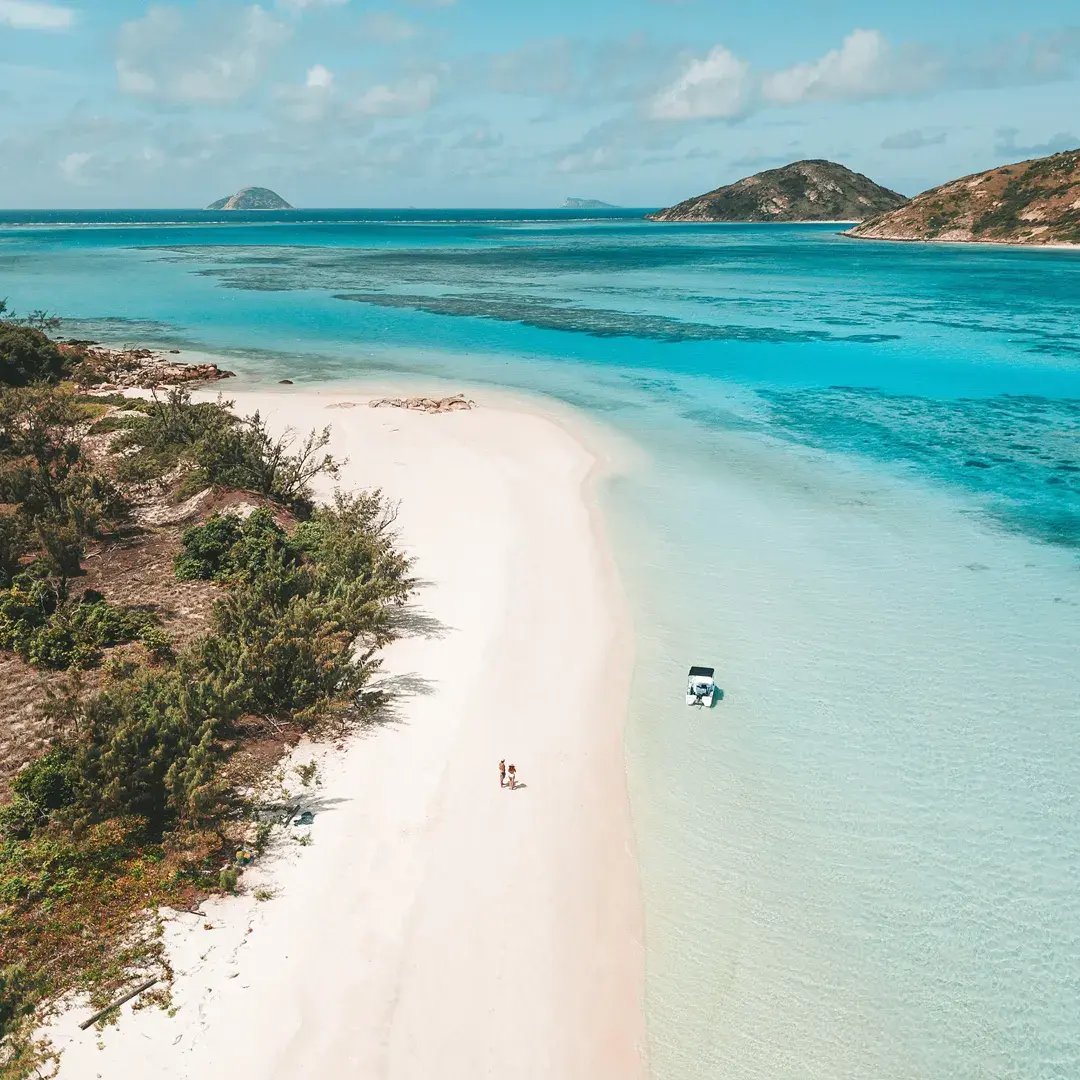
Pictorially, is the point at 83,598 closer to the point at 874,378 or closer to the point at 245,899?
the point at 245,899

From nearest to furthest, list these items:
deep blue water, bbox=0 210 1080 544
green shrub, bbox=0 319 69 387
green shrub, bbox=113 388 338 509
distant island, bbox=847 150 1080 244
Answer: green shrub, bbox=113 388 338 509
deep blue water, bbox=0 210 1080 544
green shrub, bbox=0 319 69 387
distant island, bbox=847 150 1080 244

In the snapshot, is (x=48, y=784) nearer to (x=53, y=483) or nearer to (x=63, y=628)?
(x=63, y=628)

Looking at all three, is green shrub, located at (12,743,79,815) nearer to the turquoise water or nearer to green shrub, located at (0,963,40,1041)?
green shrub, located at (0,963,40,1041)

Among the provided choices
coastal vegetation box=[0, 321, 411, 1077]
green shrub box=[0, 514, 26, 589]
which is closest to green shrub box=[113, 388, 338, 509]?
coastal vegetation box=[0, 321, 411, 1077]

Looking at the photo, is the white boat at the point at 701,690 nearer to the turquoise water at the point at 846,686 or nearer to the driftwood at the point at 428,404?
the turquoise water at the point at 846,686

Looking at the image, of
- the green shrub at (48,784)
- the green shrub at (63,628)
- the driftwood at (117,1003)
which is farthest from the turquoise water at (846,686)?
the green shrub at (63,628)
